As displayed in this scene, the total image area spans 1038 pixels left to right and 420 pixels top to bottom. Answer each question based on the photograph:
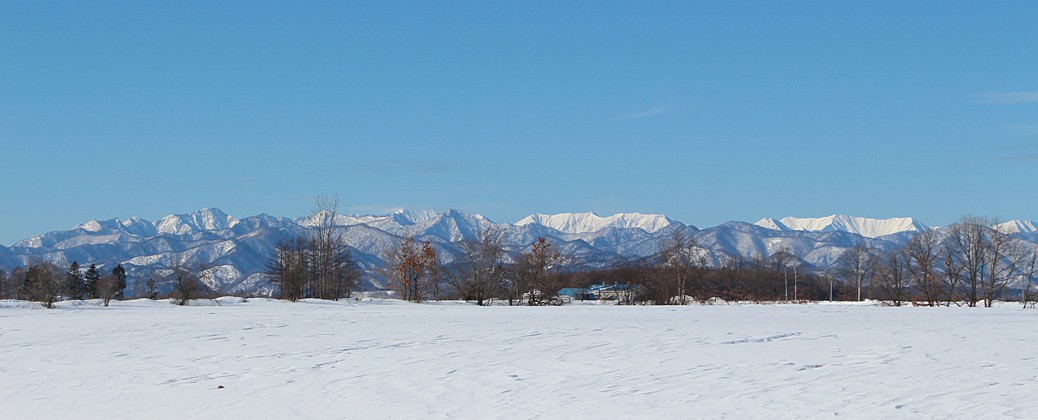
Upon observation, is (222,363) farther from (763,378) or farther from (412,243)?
(412,243)

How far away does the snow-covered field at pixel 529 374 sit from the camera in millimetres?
12430

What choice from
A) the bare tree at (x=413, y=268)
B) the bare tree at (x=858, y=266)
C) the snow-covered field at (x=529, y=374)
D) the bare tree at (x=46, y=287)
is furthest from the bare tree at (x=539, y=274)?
the bare tree at (x=858, y=266)

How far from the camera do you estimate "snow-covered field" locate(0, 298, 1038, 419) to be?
489 inches

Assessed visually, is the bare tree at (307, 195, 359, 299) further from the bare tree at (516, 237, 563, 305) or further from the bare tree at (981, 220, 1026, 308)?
the bare tree at (981, 220, 1026, 308)

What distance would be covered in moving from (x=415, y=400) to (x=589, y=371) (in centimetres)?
355

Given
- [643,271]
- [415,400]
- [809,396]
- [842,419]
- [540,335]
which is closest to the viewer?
[842,419]

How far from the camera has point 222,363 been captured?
58.4 ft

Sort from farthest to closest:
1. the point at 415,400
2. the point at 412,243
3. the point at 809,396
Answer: the point at 412,243, the point at 415,400, the point at 809,396

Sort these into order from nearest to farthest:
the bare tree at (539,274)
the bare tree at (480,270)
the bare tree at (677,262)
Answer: the bare tree at (539,274) < the bare tree at (480,270) < the bare tree at (677,262)

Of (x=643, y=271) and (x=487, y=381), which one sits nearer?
(x=487, y=381)

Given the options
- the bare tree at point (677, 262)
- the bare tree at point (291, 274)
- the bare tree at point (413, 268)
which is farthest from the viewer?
the bare tree at point (677, 262)

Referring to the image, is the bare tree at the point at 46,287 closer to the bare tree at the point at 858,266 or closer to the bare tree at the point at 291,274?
the bare tree at the point at 291,274

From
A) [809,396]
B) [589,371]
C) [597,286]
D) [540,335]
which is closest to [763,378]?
[809,396]

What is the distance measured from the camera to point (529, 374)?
15484 millimetres
